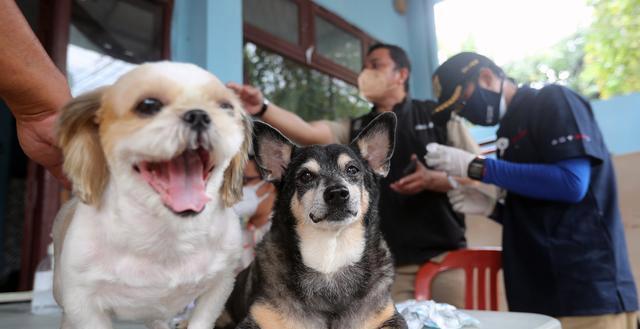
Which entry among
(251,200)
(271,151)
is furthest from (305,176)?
(251,200)

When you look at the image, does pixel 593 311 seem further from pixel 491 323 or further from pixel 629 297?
pixel 491 323

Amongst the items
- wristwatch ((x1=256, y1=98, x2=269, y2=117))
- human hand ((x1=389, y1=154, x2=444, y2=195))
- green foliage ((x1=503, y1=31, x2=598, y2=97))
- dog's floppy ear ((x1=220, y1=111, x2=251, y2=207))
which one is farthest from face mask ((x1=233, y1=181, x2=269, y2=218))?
green foliage ((x1=503, y1=31, x2=598, y2=97))

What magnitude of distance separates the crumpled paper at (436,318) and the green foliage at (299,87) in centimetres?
245

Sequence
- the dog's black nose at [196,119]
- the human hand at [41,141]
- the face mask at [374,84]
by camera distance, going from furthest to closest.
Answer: the face mask at [374,84], the human hand at [41,141], the dog's black nose at [196,119]

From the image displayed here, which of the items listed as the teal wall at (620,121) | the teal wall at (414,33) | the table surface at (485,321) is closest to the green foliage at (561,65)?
the teal wall at (414,33)

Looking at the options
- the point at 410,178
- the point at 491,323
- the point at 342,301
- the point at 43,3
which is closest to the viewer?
the point at 342,301

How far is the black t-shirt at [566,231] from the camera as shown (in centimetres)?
152

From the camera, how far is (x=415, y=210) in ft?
6.45

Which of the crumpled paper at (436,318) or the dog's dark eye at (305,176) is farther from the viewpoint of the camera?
the dog's dark eye at (305,176)

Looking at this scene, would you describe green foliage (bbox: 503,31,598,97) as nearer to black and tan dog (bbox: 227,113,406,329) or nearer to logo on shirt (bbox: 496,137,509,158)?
logo on shirt (bbox: 496,137,509,158)

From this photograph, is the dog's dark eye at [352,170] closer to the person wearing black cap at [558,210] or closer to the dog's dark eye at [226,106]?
the dog's dark eye at [226,106]

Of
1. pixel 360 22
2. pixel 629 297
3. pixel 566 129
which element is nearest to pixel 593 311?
pixel 629 297

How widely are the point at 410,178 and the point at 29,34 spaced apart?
1363 millimetres

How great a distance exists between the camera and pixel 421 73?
5062 millimetres
